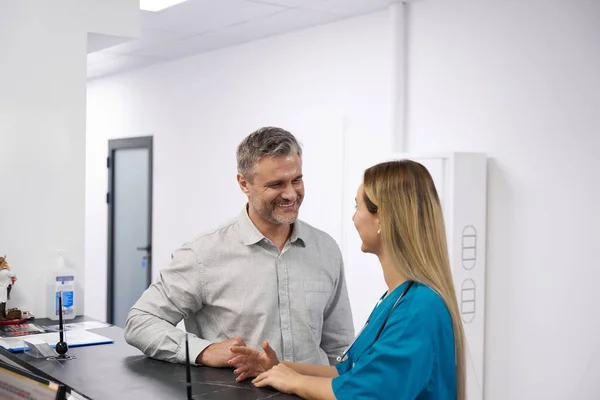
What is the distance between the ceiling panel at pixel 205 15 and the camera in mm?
3971

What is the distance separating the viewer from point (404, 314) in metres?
1.55

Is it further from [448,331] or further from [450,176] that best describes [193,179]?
[448,331]

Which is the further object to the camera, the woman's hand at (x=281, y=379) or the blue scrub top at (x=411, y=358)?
the woman's hand at (x=281, y=379)

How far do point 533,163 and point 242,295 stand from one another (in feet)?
5.82

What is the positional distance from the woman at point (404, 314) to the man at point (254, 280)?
1.11 ft

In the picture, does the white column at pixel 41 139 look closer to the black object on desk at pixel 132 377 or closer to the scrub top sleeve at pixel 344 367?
the black object on desk at pixel 132 377

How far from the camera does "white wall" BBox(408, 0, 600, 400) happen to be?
311 centimetres

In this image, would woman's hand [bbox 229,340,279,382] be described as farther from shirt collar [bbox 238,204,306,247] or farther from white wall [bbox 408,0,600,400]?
white wall [bbox 408,0,600,400]

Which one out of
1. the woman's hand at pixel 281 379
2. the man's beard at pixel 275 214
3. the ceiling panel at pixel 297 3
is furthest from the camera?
the ceiling panel at pixel 297 3

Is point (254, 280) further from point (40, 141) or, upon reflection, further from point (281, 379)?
point (40, 141)

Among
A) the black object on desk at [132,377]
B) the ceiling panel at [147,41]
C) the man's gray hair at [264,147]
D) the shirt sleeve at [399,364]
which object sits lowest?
the black object on desk at [132,377]

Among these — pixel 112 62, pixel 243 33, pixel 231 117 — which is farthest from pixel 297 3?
pixel 112 62

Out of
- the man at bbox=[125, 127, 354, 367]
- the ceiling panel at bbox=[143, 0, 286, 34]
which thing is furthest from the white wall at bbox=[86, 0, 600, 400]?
the man at bbox=[125, 127, 354, 367]

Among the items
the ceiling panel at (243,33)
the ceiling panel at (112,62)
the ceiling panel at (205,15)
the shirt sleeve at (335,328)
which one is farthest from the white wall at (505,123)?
the shirt sleeve at (335,328)
